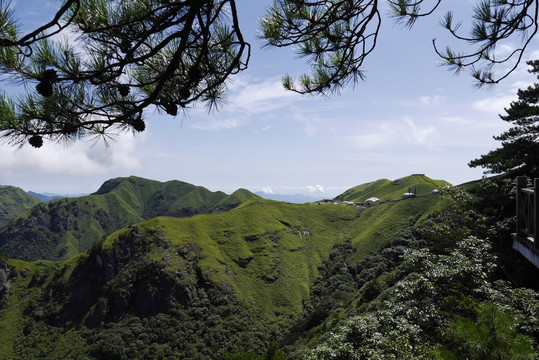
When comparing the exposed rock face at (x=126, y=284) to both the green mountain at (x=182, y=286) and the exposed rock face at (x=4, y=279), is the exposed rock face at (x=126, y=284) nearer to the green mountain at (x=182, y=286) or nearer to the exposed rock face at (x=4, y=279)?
the green mountain at (x=182, y=286)

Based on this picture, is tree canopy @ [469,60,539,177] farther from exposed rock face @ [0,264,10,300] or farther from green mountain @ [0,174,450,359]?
→ exposed rock face @ [0,264,10,300]

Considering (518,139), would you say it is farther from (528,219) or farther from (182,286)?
(182,286)

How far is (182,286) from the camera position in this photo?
8081 centimetres

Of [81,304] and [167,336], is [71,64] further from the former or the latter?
[81,304]

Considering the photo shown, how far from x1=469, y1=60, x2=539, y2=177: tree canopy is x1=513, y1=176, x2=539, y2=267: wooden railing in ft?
61.7

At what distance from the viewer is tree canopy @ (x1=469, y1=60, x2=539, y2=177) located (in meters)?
20.8

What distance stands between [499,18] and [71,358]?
337ft

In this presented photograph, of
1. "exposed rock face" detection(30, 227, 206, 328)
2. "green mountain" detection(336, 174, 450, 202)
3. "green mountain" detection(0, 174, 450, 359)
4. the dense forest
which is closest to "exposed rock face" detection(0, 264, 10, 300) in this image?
the dense forest

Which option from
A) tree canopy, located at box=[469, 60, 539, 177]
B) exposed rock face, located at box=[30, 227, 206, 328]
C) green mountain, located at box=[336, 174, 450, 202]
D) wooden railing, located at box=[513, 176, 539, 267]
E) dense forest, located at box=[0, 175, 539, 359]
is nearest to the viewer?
wooden railing, located at box=[513, 176, 539, 267]

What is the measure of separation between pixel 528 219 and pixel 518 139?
79.9 feet

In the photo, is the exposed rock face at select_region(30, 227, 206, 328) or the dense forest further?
the exposed rock face at select_region(30, 227, 206, 328)

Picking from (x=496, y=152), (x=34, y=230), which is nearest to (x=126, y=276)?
(x=496, y=152)

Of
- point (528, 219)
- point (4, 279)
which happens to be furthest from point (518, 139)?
point (4, 279)

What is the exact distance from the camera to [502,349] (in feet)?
9.93
